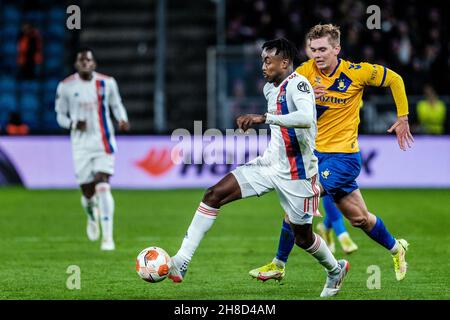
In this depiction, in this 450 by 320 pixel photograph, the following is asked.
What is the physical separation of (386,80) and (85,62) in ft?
13.5

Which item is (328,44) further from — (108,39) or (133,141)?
(108,39)

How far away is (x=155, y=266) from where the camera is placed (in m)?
7.89

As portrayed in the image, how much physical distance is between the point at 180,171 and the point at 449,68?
256 inches

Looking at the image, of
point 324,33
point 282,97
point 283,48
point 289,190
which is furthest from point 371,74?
point 289,190

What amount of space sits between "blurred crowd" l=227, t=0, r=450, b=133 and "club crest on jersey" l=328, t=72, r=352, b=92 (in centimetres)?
1244

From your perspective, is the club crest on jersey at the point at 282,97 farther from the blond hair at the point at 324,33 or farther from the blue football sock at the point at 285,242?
the blue football sock at the point at 285,242

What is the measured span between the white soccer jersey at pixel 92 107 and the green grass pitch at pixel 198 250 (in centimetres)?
114

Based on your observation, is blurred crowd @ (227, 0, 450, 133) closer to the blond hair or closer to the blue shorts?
the blue shorts

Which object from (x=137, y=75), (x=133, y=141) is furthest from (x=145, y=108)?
(x=133, y=141)

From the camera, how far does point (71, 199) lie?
1777 cm

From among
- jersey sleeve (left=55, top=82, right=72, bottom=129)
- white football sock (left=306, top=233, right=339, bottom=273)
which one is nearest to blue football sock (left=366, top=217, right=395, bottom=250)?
white football sock (left=306, top=233, right=339, bottom=273)

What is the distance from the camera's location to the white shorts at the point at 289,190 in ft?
26.0

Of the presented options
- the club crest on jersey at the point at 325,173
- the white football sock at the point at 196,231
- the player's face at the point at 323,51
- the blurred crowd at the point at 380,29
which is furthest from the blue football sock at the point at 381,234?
the blurred crowd at the point at 380,29

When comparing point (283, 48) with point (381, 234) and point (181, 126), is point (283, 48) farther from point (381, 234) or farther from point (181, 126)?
point (181, 126)
